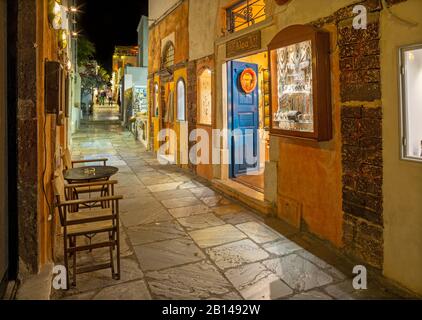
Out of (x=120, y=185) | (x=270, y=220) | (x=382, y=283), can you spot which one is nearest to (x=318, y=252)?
(x=382, y=283)

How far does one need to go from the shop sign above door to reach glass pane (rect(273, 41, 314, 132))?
1.00 m

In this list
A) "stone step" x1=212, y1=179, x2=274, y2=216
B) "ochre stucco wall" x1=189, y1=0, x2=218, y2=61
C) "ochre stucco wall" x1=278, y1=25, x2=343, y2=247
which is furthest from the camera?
"ochre stucco wall" x1=189, y1=0, x2=218, y2=61

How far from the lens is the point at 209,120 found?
29.4 feet

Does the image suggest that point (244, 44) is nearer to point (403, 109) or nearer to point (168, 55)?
point (403, 109)

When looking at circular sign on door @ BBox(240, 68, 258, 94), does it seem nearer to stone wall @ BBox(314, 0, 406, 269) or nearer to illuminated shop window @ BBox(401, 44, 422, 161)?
stone wall @ BBox(314, 0, 406, 269)

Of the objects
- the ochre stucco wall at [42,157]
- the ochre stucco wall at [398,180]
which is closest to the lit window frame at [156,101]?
the ochre stucco wall at [42,157]

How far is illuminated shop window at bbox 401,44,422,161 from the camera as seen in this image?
10.7 ft

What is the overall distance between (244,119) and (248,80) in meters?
0.91

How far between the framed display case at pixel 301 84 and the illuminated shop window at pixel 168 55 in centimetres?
683

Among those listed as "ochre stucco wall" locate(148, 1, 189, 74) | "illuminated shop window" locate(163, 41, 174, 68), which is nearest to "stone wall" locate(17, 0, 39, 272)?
"ochre stucco wall" locate(148, 1, 189, 74)

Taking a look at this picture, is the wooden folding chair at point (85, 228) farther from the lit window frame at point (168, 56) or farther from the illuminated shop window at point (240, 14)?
the lit window frame at point (168, 56)

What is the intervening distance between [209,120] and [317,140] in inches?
194

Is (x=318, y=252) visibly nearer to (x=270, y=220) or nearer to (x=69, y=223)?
(x=270, y=220)
